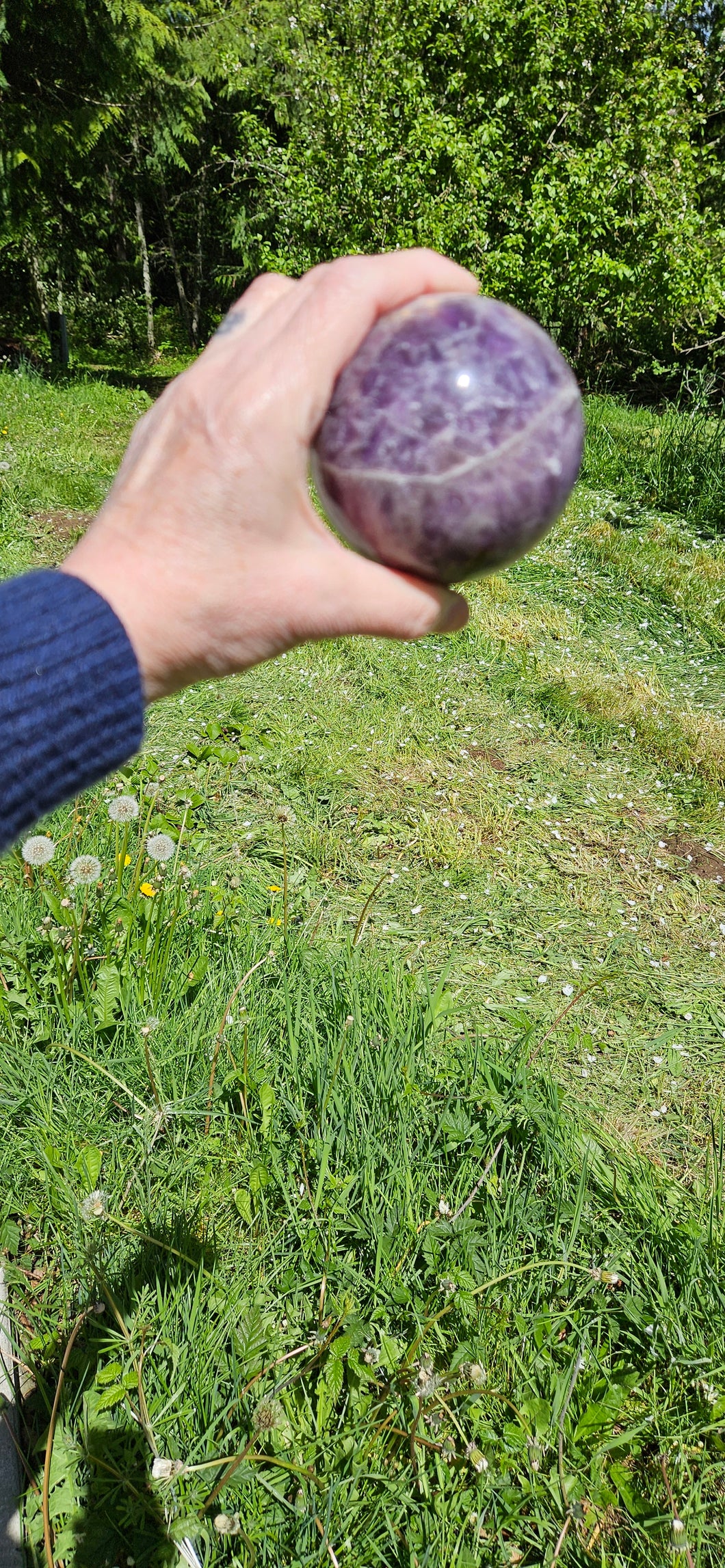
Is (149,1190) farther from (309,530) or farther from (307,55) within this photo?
(307,55)

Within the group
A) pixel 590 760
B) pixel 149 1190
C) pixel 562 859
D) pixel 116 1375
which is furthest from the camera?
pixel 590 760

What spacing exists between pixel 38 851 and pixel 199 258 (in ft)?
56.7

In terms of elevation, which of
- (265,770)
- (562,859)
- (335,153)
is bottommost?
(562,859)

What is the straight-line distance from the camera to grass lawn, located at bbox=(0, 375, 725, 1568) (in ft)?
5.07

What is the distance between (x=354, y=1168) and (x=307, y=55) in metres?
11.2

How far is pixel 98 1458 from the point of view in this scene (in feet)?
5.10

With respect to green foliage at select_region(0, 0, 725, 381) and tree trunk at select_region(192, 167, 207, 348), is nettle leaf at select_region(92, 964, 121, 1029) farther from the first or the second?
tree trunk at select_region(192, 167, 207, 348)

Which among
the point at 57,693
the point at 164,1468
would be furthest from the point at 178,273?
the point at 164,1468

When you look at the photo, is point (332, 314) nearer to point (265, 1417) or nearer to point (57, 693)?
point (57, 693)

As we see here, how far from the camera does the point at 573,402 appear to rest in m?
1.27

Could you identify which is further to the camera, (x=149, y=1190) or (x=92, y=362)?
(x=92, y=362)

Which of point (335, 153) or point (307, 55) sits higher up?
point (307, 55)

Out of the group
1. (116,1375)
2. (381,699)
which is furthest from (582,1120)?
(381,699)

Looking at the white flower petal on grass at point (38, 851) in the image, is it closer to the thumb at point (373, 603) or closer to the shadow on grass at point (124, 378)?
the thumb at point (373, 603)
